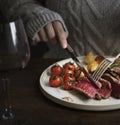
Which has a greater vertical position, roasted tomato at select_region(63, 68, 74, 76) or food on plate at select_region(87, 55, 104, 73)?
roasted tomato at select_region(63, 68, 74, 76)

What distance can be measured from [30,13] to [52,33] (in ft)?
0.52

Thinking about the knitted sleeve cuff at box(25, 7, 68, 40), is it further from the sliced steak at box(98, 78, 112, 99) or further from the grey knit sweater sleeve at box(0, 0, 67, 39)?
the sliced steak at box(98, 78, 112, 99)

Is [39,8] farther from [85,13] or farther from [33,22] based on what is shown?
[85,13]

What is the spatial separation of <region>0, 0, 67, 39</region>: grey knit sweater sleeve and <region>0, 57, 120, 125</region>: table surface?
0.20 metres

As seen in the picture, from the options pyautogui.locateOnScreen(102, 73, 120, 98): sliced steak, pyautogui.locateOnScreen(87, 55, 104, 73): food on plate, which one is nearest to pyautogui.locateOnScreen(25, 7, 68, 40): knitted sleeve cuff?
pyautogui.locateOnScreen(87, 55, 104, 73): food on plate

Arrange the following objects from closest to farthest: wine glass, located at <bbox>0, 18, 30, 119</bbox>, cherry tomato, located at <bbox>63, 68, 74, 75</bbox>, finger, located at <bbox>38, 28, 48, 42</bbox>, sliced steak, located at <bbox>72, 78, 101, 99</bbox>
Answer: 1. wine glass, located at <bbox>0, 18, 30, 119</bbox>
2. sliced steak, located at <bbox>72, 78, 101, 99</bbox>
3. cherry tomato, located at <bbox>63, 68, 74, 75</bbox>
4. finger, located at <bbox>38, 28, 48, 42</bbox>

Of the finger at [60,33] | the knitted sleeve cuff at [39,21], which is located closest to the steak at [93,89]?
the finger at [60,33]

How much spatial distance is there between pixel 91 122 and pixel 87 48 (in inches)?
24.3

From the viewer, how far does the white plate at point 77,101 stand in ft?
2.90

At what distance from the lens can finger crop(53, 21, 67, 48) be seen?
1059 millimetres

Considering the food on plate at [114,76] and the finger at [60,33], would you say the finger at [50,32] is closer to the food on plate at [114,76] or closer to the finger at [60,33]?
the finger at [60,33]

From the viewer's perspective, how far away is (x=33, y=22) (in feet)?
3.84

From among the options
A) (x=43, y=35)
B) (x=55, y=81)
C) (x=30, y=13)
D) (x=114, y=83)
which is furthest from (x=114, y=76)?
(x=30, y=13)

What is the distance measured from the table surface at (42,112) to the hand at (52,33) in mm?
153
